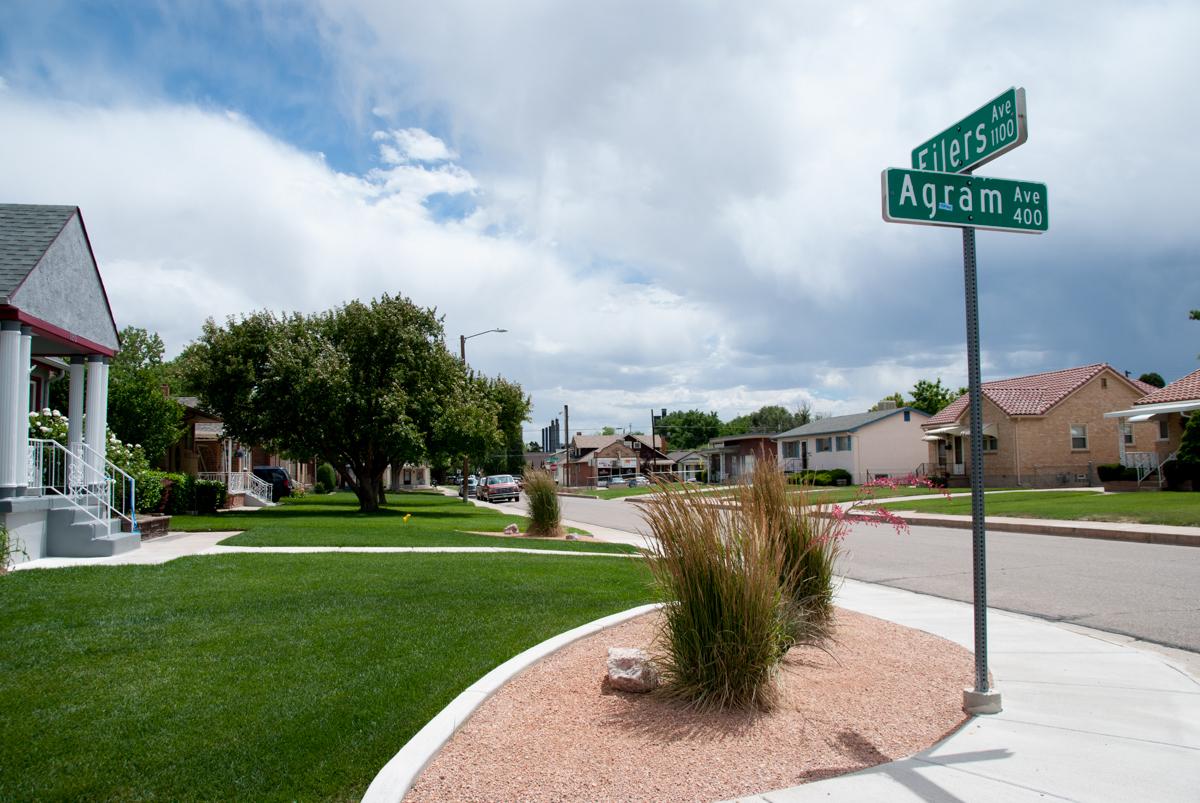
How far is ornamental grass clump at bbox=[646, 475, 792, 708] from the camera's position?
4887 mm

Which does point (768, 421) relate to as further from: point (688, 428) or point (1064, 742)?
point (1064, 742)

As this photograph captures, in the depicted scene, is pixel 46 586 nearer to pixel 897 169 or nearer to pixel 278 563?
pixel 278 563

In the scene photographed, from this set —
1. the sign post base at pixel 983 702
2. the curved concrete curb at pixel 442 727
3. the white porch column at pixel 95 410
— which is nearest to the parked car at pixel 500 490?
the white porch column at pixel 95 410

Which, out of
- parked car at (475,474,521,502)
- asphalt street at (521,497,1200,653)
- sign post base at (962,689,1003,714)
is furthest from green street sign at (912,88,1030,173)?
parked car at (475,474,521,502)

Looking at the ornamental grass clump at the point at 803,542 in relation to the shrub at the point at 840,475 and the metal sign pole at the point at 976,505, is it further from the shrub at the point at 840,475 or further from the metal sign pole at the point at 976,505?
the shrub at the point at 840,475

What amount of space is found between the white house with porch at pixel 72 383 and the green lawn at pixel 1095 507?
17.2 metres

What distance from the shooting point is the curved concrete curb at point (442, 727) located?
3.89m

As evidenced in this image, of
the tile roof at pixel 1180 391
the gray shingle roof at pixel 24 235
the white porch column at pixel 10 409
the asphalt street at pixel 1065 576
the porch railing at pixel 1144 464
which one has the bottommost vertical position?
the asphalt street at pixel 1065 576

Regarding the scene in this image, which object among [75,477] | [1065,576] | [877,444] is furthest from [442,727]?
[877,444]

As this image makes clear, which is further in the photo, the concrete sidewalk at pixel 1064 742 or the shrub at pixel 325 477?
the shrub at pixel 325 477

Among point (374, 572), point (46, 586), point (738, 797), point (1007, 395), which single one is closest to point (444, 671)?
point (738, 797)

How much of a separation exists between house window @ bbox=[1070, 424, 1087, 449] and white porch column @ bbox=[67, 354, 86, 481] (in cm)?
3865

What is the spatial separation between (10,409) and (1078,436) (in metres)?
40.4

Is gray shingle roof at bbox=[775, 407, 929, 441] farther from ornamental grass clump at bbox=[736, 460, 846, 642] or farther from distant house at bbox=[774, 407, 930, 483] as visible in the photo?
ornamental grass clump at bbox=[736, 460, 846, 642]
